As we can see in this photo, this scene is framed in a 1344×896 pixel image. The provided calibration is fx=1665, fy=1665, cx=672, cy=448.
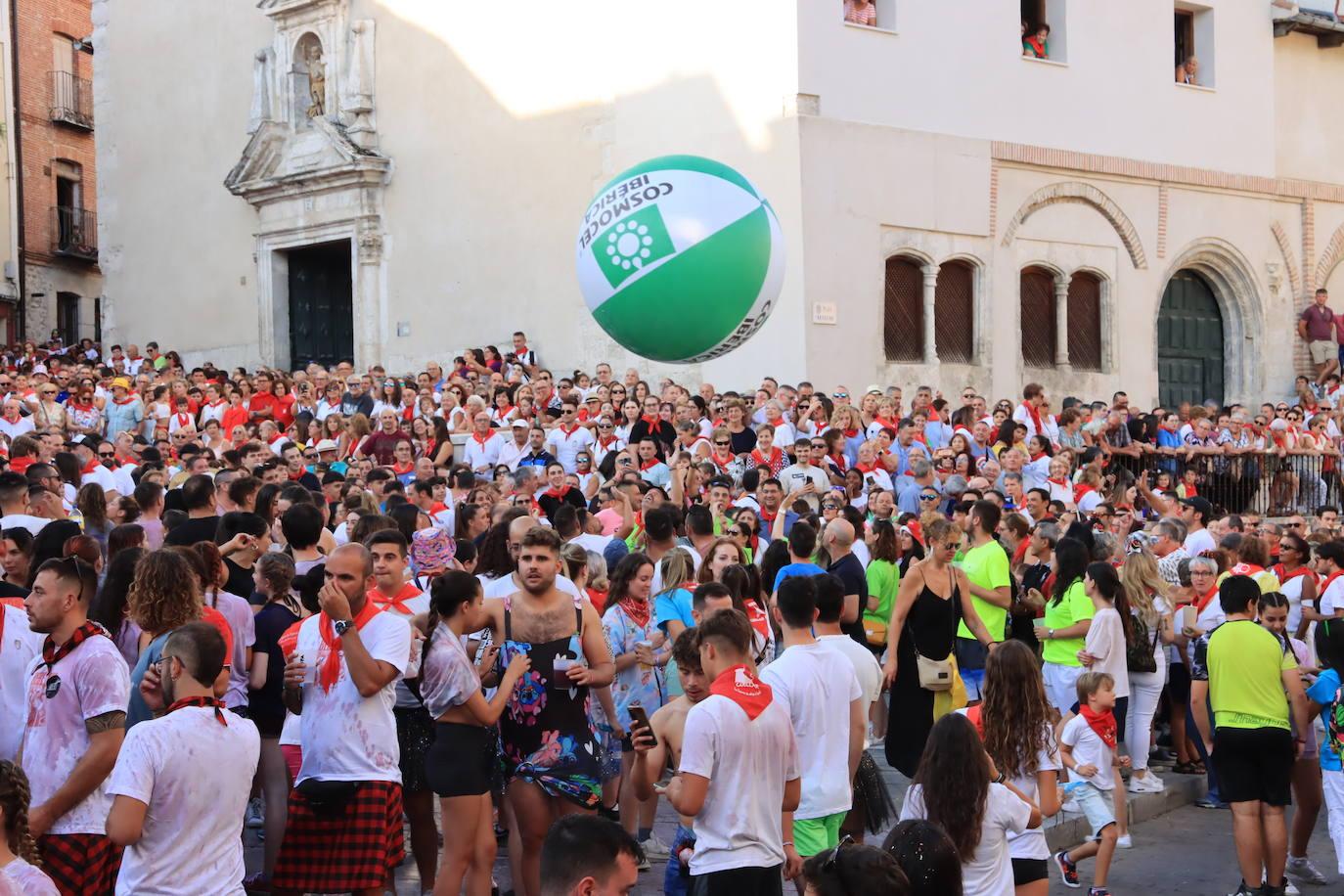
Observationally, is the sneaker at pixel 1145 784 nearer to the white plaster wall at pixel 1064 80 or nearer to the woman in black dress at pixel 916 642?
the woman in black dress at pixel 916 642

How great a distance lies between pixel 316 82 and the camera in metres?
26.5

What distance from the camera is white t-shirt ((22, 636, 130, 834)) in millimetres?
5340

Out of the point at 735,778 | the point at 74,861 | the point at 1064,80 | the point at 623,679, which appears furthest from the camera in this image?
the point at 1064,80

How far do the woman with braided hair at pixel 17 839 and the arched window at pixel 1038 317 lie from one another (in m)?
20.7

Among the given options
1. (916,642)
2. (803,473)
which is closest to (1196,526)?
(803,473)

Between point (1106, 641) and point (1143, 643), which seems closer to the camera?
point (1106, 641)

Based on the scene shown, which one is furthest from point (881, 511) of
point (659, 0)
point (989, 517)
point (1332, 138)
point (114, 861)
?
point (1332, 138)

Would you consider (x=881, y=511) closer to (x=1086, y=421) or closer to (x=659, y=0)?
(x=1086, y=421)

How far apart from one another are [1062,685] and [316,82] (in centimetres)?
1997

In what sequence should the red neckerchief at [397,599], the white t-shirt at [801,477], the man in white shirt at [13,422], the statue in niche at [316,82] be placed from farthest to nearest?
1. the statue in niche at [316,82]
2. the man in white shirt at [13,422]
3. the white t-shirt at [801,477]
4. the red neckerchief at [397,599]

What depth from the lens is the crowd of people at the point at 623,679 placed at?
5215 millimetres

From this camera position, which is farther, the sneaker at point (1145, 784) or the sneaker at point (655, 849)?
the sneaker at point (1145, 784)

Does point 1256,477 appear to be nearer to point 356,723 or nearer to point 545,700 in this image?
point 545,700

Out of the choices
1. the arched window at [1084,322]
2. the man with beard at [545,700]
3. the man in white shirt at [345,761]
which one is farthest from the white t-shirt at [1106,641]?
the arched window at [1084,322]
